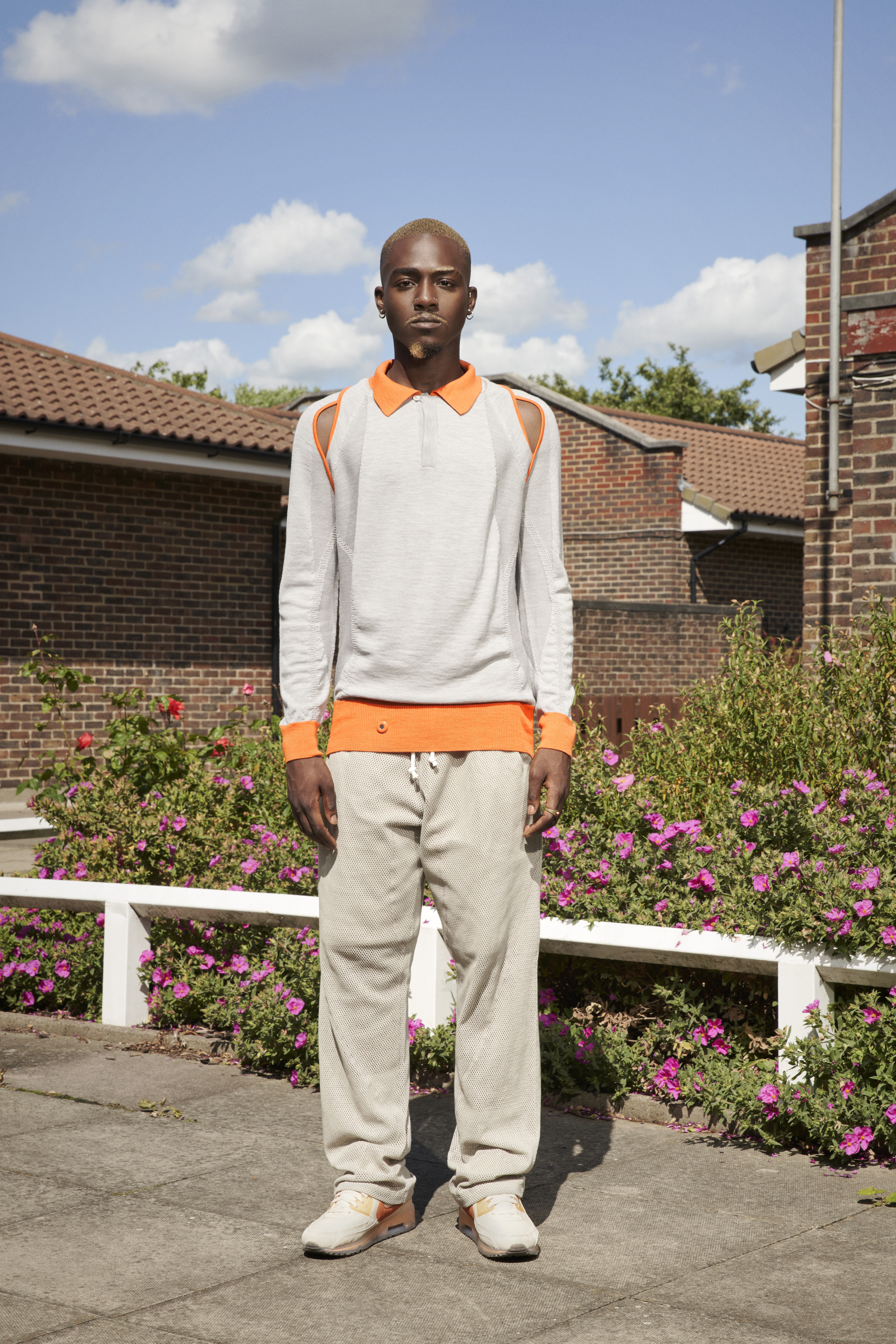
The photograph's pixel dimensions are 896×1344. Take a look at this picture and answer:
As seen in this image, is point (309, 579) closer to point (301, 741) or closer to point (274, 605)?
point (301, 741)

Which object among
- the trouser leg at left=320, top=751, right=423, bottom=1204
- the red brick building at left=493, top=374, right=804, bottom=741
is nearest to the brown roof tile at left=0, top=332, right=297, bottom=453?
the red brick building at left=493, top=374, right=804, bottom=741

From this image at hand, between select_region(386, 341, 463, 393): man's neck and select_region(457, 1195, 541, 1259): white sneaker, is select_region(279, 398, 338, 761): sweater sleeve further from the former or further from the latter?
select_region(457, 1195, 541, 1259): white sneaker

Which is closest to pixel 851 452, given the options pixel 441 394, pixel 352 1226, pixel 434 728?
pixel 441 394

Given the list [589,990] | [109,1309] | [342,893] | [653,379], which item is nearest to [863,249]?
[589,990]

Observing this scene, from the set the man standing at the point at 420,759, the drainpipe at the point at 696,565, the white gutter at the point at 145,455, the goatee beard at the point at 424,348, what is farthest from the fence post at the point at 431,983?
the drainpipe at the point at 696,565

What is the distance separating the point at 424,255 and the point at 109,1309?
7.59 feet

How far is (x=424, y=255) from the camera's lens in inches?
123

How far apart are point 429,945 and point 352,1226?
5.45 feet

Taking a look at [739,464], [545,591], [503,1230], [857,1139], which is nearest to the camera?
[503,1230]

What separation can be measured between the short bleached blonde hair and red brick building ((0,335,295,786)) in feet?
34.8

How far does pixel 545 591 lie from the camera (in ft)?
10.8

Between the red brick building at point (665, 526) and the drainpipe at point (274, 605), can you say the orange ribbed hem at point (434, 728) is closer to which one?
the drainpipe at point (274, 605)

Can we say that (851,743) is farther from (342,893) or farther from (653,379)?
(653,379)

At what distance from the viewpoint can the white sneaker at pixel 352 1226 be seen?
3.06m
